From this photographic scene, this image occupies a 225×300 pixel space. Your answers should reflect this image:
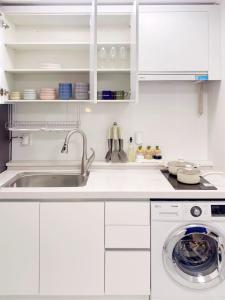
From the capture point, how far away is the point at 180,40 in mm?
2301

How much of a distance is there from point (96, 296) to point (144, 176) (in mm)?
919

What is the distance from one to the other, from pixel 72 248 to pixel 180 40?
174 centimetres

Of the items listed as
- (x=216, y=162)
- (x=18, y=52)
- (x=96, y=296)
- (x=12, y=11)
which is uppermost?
(x=12, y=11)

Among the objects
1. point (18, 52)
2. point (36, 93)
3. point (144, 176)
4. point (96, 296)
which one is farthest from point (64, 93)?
point (96, 296)

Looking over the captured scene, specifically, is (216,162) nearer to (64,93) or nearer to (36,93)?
(64,93)

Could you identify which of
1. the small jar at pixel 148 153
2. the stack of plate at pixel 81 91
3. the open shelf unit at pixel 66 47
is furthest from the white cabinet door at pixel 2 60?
the small jar at pixel 148 153

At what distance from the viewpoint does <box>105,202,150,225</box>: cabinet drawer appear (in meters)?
1.90

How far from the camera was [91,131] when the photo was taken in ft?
8.65

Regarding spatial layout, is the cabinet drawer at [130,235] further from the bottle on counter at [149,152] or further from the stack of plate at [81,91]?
the stack of plate at [81,91]

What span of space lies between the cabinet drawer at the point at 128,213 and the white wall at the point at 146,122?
0.81 metres

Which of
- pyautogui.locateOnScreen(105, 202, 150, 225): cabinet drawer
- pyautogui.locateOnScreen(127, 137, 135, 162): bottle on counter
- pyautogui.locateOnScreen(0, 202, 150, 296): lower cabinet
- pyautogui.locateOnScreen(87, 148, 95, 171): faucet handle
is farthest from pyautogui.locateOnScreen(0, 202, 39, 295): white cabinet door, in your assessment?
pyautogui.locateOnScreen(127, 137, 135, 162): bottle on counter

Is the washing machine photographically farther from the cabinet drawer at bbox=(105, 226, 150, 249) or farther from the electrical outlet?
the electrical outlet

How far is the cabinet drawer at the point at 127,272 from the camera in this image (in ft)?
6.28

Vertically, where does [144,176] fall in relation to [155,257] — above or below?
above
